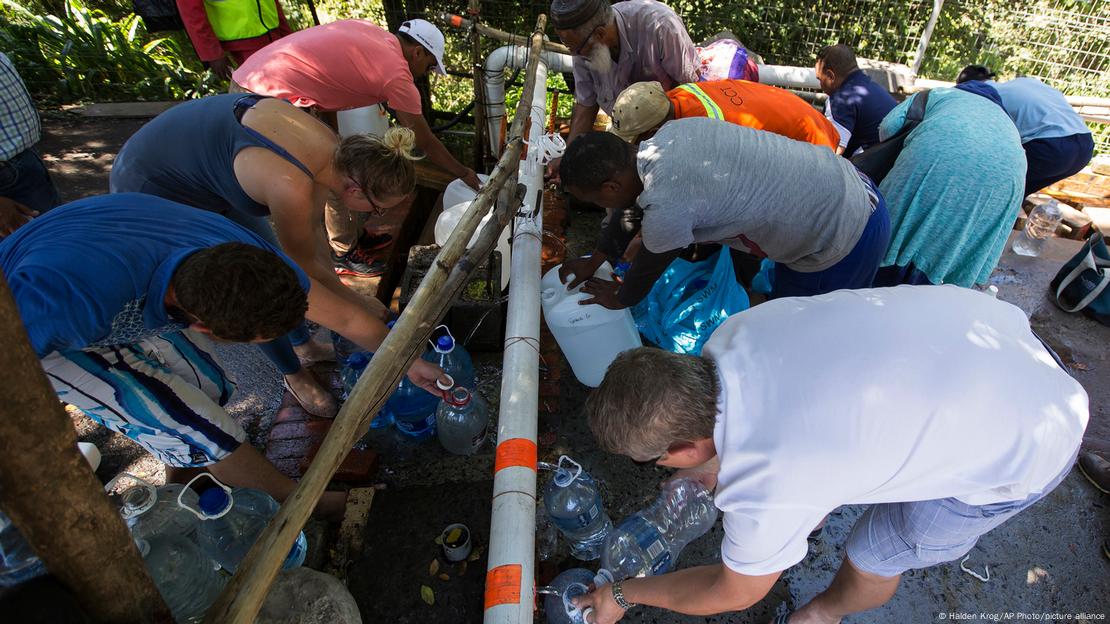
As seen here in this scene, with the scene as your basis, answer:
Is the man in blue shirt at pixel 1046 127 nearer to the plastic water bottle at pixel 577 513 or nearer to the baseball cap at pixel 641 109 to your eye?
the baseball cap at pixel 641 109

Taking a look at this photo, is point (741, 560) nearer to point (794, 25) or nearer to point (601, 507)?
point (601, 507)

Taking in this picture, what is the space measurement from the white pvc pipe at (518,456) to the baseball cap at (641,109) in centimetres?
73

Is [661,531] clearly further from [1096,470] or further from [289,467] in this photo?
[1096,470]

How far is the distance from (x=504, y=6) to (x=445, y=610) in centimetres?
643

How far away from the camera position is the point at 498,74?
4.39 meters

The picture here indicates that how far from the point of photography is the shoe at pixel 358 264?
3.91 m

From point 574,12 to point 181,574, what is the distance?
3.38 meters

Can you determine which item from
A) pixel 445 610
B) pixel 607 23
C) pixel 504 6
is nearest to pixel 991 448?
pixel 445 610

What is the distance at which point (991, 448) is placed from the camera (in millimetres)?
1396

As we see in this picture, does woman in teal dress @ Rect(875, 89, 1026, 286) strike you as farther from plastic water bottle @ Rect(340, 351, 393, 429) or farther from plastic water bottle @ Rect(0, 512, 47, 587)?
plastic water bottle @ Rect(0, 512, 47, 587)

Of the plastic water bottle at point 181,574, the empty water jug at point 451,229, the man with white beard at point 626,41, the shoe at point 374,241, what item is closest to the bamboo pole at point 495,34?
the man with white beard at point 626,41

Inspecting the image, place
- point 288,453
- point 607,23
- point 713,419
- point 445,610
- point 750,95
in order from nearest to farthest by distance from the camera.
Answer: point 713,419
point 445,610
point 288,453
point 750,95
point 607,23

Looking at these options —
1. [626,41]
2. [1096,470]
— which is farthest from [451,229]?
[1096,470]

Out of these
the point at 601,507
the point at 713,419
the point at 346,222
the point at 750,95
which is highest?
the point at 750,95
